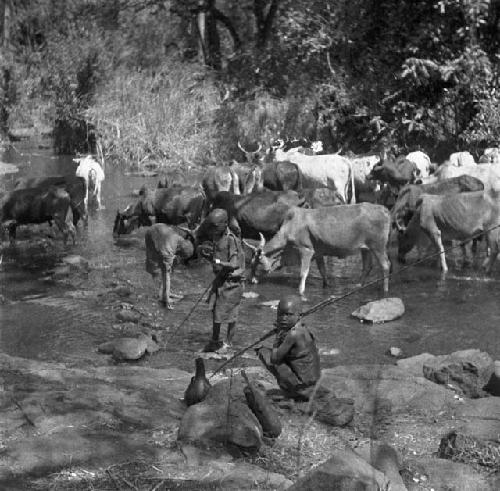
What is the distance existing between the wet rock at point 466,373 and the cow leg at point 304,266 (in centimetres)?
Result: 478

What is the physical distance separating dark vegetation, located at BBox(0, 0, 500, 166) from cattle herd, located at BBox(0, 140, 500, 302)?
9.44 ft

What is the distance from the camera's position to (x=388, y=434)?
24.4ft

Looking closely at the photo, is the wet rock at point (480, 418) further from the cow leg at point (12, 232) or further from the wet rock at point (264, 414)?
the cow leg at point (12, 232)

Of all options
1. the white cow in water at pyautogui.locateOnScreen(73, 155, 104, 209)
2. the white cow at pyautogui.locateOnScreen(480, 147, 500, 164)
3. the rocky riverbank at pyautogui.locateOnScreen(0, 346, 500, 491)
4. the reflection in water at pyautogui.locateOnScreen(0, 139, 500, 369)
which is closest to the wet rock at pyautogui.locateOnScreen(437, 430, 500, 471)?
the rocky riverbank at pyautogui.locateOnScreen(0, 346, 500, 491)

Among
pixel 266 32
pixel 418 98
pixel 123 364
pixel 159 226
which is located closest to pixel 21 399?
pixel 123 364

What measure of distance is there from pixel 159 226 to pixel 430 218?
4.42 meters

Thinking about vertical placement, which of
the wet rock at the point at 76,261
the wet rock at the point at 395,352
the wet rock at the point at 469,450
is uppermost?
the wet rock at the point at 469,450

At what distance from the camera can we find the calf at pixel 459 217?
14469mm

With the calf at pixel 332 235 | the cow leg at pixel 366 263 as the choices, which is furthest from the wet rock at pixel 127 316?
the cow leg at pixel 366 263

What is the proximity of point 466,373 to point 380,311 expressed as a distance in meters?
3.45

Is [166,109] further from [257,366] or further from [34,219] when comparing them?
[257,366]

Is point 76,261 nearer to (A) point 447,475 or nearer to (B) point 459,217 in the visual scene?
(B) point 459,217

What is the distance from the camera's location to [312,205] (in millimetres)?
16016

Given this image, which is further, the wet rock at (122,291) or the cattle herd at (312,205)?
the cattle herd at (312,205)
